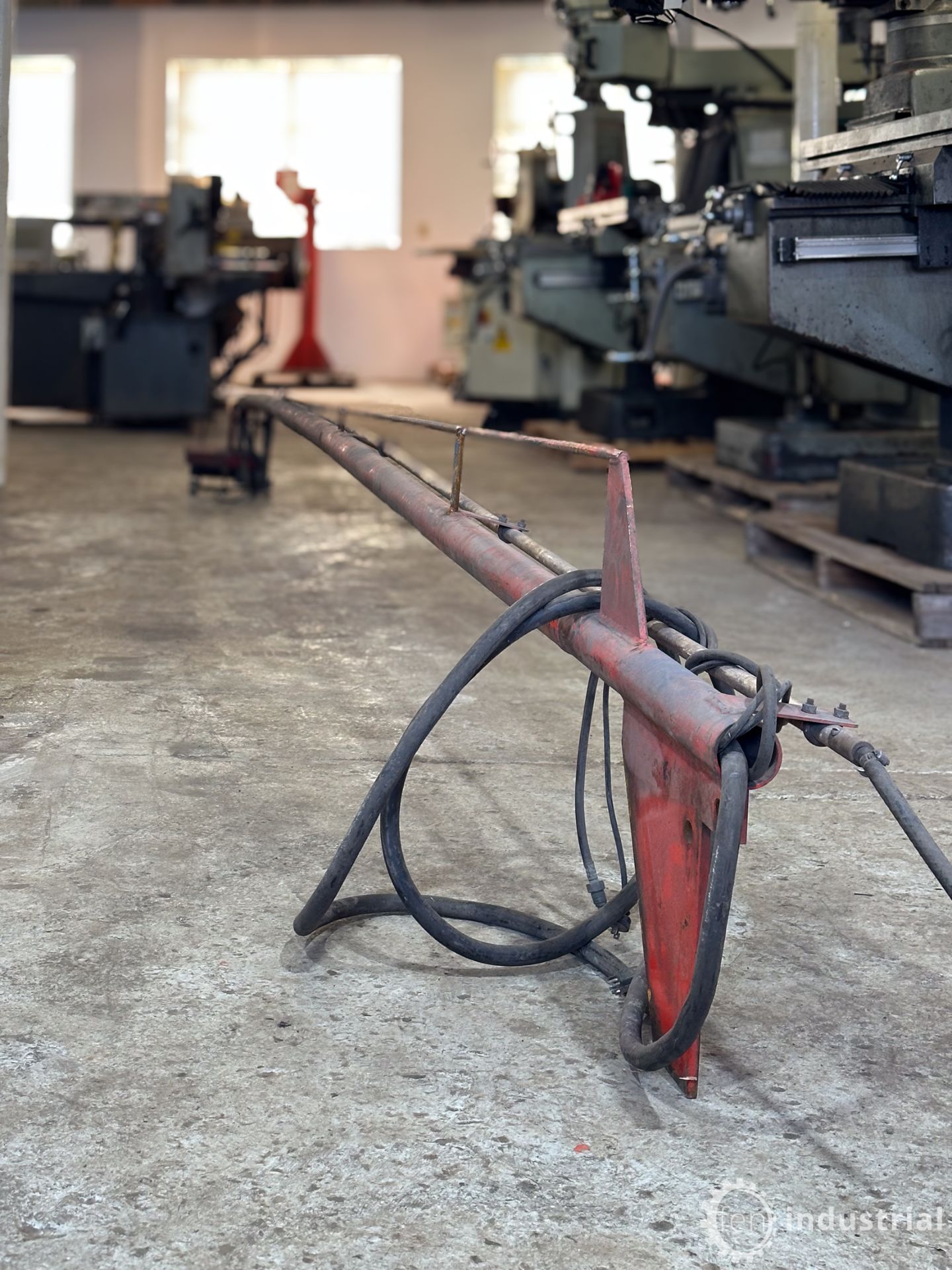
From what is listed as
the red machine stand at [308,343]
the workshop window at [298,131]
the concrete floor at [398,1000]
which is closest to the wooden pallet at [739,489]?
the concrete floor at [398,1000]

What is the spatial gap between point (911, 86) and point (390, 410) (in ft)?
4.40

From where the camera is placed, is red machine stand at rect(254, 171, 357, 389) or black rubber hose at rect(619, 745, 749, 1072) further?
red machine stand at rect(254, 171, 357, 389)

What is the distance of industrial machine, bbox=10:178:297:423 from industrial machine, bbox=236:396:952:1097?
6.29 metres

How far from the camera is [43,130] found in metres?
13.6

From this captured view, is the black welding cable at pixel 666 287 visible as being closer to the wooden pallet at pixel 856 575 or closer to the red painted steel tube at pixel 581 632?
the wooden pallet at pixel 856 575

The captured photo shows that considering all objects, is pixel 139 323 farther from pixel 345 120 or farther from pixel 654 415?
pixel 345 120

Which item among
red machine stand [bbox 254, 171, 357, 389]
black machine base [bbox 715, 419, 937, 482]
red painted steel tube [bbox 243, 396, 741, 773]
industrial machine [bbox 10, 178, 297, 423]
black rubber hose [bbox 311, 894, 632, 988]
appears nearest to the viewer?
red painted steel tube [bbox 243, 396, 741, 773]

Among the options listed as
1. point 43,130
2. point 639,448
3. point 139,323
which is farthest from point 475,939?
point 43,130

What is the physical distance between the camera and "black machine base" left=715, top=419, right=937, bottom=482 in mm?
4699

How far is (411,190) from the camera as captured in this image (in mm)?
13266

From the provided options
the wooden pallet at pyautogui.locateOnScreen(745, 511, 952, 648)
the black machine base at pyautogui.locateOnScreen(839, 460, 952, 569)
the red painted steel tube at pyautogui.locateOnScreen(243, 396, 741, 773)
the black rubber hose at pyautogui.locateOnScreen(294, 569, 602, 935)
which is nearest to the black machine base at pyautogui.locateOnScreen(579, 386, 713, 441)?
the wooden pallet at pyautogui.locateOnScreen(745, 511, 952, 648)

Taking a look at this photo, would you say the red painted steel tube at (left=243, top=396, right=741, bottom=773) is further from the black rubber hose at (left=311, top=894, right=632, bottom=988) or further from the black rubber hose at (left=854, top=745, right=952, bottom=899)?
the black rubber hose at (left=311, top=894, right=632, bottom=988)

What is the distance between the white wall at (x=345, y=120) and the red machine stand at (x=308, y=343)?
0.52m

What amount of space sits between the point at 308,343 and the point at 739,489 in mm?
8187
